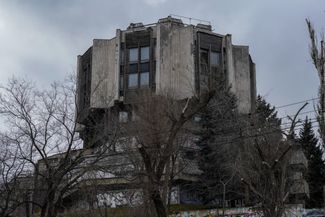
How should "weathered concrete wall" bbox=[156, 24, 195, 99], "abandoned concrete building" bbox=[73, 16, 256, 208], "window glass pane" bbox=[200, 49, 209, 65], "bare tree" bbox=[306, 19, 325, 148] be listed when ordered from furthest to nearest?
"window glass pane" bbox=[200, 49, 209, 65], "abandoned concrete building" bbox=[73, 16, 256, 208], "weathered concrete wall" bbox=[156, 24, 195, 99], "bare tree" bbox=[306, 19, 325, 148]

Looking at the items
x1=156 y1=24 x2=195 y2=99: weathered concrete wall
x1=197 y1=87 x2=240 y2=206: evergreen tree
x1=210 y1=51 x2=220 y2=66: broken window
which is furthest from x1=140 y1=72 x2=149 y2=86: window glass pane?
x1=197 y1=87 x2=240 y2=206: evergreen tree

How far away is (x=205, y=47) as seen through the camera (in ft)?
188

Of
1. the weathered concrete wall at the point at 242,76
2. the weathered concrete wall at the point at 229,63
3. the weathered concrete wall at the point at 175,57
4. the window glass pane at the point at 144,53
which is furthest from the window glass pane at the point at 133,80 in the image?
the weathered concrete wall at the point at 242,76

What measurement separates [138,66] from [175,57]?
3912 mm

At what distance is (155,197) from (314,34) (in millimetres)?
7631

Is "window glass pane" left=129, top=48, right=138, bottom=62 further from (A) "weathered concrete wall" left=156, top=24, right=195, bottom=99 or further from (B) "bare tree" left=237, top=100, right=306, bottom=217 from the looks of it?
(B) "bare tree" left=237, top=100, right=306, bottom=217

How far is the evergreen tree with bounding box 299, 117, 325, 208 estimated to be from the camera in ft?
176

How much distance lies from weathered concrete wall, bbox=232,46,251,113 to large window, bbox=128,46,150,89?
31.3 ft

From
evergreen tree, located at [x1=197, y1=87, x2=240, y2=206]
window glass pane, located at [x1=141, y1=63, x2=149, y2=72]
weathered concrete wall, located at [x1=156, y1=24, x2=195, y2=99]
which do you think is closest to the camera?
evergreen tree, located at [x1=197, y1=87, x2=240, y2=206]

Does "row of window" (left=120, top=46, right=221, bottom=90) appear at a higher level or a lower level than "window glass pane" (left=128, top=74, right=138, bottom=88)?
higher

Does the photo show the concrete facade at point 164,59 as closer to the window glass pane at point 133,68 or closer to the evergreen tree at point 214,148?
the window glass pane at point 133,68

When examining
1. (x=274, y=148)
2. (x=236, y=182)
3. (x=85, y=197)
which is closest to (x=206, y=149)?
(x=236, y=182)

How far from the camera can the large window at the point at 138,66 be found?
56312 mm

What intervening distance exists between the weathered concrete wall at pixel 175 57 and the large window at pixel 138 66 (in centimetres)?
162
